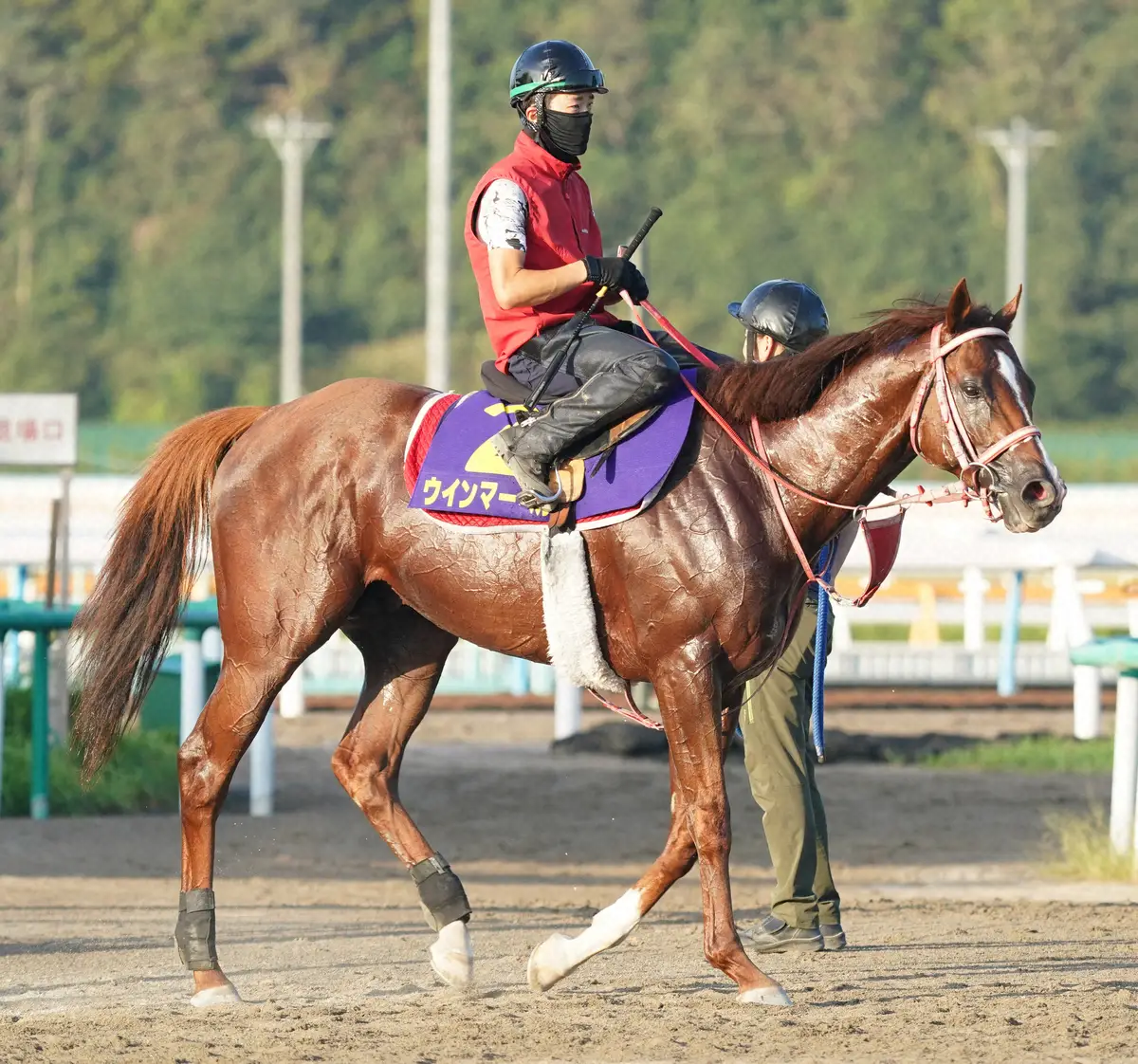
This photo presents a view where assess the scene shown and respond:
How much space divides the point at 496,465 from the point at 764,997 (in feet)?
5.82

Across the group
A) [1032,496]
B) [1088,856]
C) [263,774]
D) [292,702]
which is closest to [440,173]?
[292,702]

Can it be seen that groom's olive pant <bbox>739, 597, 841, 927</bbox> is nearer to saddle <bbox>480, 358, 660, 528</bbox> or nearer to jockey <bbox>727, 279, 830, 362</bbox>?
jockey <bbox>727, 279, 830, 362</bbox>

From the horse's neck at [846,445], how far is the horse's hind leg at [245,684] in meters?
1.48

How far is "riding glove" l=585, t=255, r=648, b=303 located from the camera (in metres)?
6.59

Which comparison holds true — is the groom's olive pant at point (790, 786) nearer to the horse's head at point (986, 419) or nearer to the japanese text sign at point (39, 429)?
the horse's head at point (986, 419)

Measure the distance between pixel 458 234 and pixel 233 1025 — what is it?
49092mm

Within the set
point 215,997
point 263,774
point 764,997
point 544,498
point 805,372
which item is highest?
point 805,372

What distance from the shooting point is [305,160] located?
205ft

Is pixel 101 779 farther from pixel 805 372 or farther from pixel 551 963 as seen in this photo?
pixel 805 372

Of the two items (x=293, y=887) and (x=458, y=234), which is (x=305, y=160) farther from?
(x=293, y=887)

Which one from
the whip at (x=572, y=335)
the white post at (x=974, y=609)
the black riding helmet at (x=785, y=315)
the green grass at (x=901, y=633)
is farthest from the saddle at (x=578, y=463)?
the green grass at (x=901, y=633)

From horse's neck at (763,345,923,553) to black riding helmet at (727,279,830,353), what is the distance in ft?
3.47

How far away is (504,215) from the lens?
6645mm

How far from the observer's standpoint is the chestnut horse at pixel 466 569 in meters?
6.38
